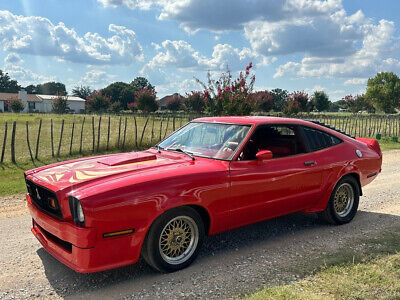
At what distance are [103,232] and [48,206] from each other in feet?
2.69

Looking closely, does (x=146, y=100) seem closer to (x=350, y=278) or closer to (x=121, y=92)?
(x=350, y=278)

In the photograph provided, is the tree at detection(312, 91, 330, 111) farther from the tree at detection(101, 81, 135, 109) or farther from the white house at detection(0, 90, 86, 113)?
the white house at detection(0, 90, 86, 113)

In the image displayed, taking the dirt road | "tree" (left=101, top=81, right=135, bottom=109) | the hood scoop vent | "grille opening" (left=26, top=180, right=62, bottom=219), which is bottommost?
the dirt road

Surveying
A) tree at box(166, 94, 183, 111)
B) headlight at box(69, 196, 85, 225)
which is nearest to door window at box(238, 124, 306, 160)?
headlight at box(69, 196, 85, 225)

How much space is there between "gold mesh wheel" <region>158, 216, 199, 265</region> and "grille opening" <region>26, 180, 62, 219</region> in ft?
3.55

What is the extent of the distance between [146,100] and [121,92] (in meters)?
52.5

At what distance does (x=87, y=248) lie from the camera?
3229 millimetres

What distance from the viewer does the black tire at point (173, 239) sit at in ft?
11.7

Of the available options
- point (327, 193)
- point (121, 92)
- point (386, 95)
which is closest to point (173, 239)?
point (327, 193)

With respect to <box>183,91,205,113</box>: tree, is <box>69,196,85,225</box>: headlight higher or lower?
lower

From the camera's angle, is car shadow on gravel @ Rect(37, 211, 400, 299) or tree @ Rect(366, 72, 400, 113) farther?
tree @ Rect(366, 72, 400, 113)

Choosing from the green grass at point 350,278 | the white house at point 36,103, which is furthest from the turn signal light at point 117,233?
the white house at point 36,103

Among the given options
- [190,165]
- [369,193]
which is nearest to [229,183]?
[190,165]

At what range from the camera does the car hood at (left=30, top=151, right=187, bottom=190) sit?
3643mm
